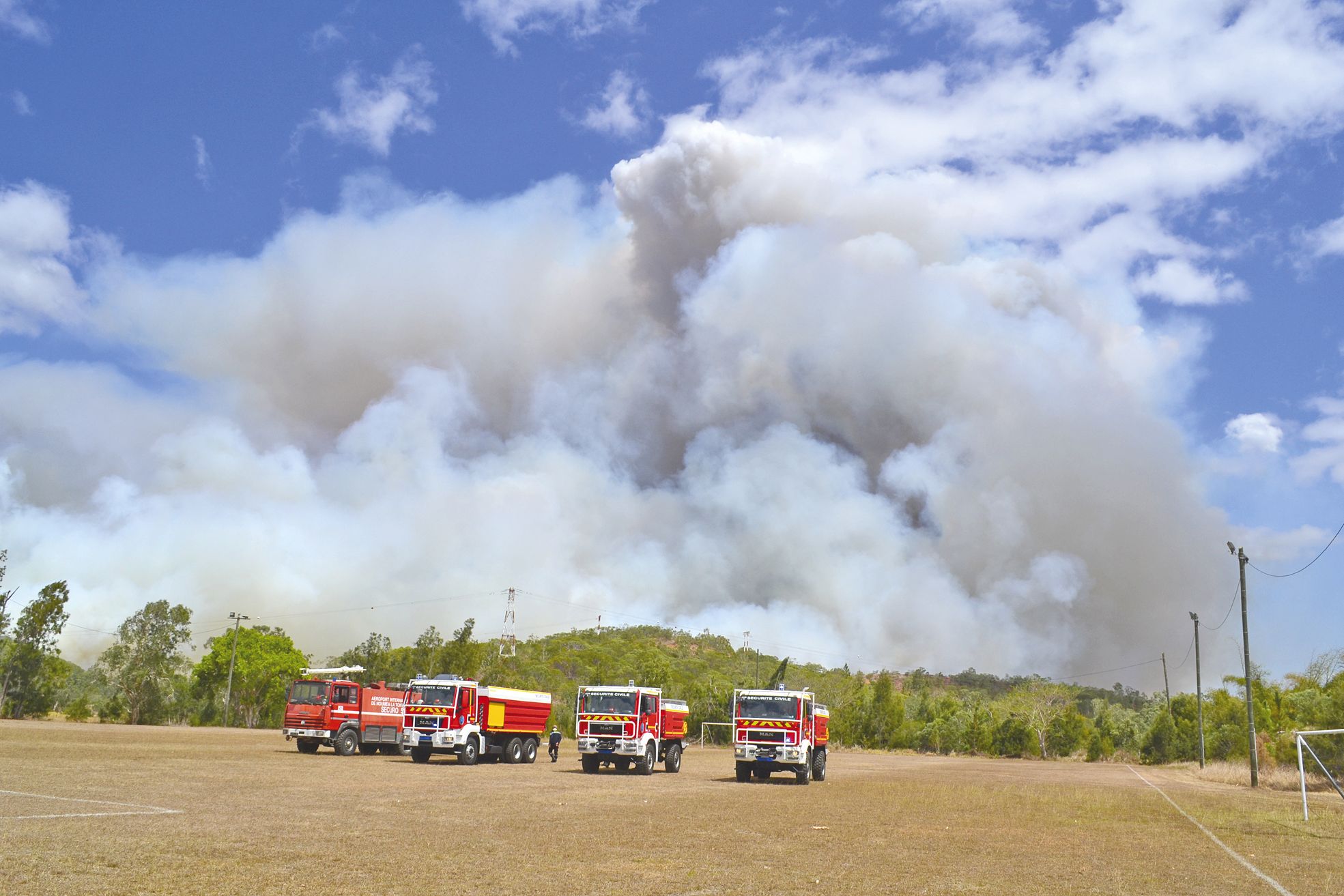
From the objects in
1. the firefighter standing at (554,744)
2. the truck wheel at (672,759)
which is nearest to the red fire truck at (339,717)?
the firefighter standing at (554,744)

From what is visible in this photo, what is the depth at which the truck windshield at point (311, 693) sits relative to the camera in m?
43.3

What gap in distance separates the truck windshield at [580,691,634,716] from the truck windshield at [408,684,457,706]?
19.2 feet

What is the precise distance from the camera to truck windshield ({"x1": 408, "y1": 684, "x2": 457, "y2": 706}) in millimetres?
40531

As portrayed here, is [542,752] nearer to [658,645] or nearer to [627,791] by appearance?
[627,791]

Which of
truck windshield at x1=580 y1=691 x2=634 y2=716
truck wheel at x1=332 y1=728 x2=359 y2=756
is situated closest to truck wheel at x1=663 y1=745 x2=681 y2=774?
truck windshield at x1=580 y1=691 x2=634 y2=716

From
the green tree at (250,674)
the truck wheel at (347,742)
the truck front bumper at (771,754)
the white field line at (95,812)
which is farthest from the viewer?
the green tree at (250,674)

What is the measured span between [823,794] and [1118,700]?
17323 cm

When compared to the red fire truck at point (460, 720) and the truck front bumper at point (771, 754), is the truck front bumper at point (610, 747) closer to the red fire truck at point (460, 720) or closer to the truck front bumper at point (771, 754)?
the truck front bumper at point (771, 754)

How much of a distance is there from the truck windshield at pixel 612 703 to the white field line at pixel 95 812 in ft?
67.1

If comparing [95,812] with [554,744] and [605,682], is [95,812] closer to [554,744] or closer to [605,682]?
[554,744]

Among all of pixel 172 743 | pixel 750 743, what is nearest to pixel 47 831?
pixel 750 743

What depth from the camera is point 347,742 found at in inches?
1713

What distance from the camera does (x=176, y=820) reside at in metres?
17.0

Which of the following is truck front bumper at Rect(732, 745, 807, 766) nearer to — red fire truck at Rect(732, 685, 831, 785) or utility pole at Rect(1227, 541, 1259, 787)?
red fire truck at Rect(732, 685, 831, 785)
